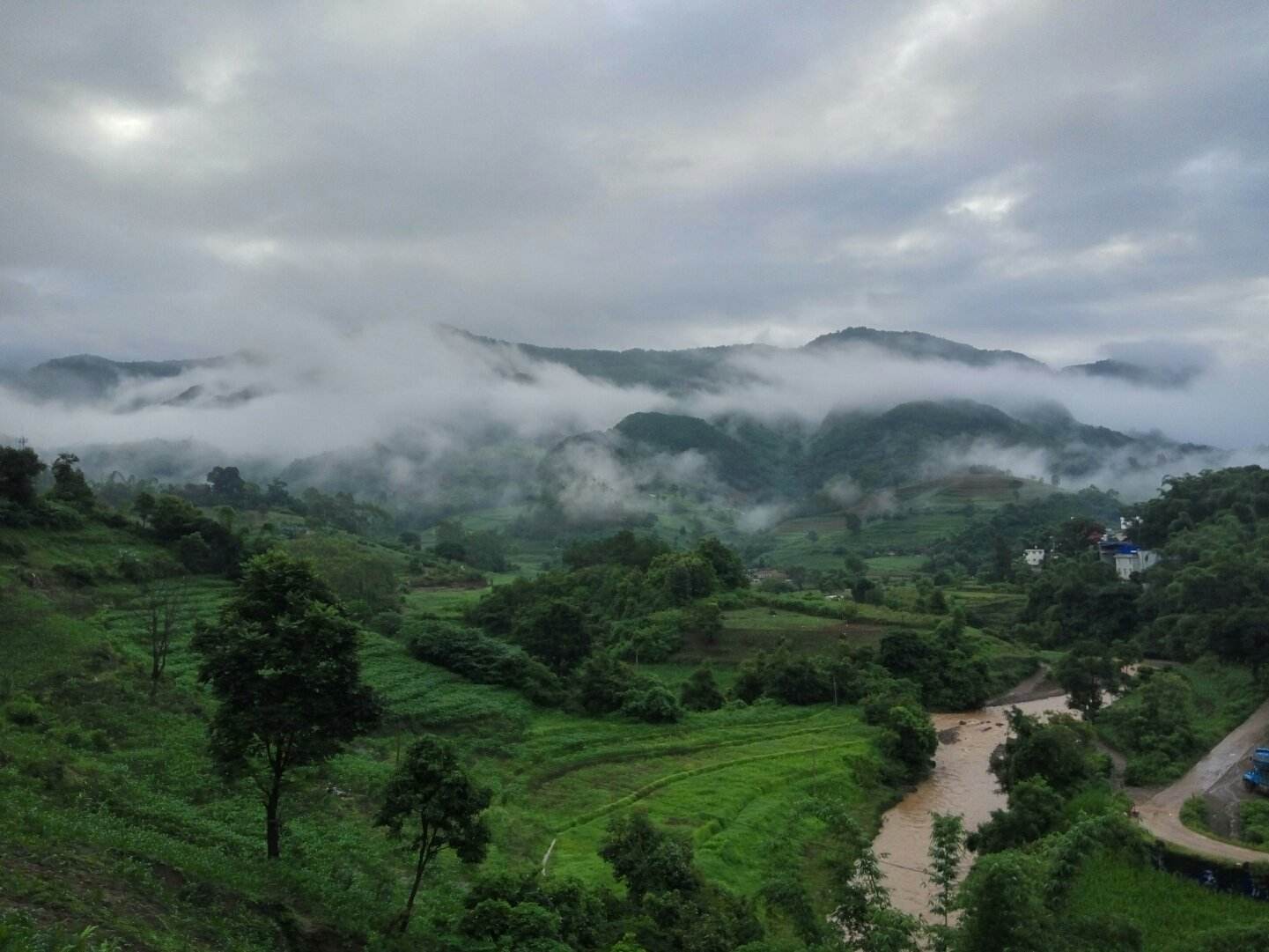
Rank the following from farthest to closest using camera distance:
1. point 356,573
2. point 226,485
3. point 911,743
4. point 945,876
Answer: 1. point 226,485
2. point 356,573
3. point 911,743
4. point 945,876

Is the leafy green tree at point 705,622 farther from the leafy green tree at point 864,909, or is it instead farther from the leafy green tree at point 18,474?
the leafy green tree at point 864,909

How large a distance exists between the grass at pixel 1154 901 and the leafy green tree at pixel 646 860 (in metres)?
8.61

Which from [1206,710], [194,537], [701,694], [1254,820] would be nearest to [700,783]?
[701,694]

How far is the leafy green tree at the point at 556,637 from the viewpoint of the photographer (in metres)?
52.2

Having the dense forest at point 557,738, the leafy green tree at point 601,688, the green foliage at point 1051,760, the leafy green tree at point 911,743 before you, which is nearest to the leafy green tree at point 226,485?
the dense forest at point 557,738

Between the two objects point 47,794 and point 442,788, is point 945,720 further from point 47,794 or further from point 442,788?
point 47,794

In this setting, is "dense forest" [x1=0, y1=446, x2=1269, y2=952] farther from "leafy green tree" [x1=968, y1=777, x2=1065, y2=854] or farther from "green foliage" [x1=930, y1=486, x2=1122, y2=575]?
"green foliage" [x1=930, y1=486, x2=1122, y2=575]

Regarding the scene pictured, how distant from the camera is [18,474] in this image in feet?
146

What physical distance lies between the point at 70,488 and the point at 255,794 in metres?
36.8

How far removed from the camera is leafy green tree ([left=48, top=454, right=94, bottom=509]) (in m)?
49.8

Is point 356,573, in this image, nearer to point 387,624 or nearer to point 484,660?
→ point 387,624

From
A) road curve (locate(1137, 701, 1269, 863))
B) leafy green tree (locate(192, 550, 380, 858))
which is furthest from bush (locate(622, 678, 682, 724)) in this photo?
leafy green tree (locate(192, 550, 380, 858))

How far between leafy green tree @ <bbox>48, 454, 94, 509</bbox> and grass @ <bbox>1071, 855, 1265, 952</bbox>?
167 ft

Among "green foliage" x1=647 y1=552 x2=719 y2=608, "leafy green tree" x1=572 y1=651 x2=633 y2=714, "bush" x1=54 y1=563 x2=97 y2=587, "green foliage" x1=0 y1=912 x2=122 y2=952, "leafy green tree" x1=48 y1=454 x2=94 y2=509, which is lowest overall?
"leafy green tree" x1=572 y1=651 x2=633 y2=714
